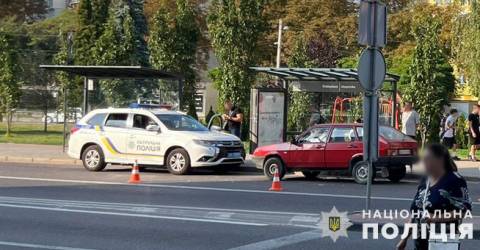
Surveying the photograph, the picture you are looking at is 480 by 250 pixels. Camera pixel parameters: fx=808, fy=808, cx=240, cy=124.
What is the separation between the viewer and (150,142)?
20.4m

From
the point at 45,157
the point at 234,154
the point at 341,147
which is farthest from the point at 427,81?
the point at 45,157

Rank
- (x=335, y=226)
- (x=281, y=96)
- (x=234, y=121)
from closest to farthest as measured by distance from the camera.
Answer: (x=335, y=226)
(x=281, y=96)
(x=234, y=121)

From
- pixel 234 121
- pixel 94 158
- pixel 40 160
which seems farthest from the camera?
pixel 40 160

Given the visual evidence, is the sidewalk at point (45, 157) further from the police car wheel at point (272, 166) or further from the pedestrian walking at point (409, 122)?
the police car wheel at point (272, 166)

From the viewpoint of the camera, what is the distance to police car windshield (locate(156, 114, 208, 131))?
2065cm

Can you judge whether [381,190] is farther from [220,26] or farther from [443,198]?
[220,26]

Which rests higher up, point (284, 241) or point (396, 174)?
point (396, 174)

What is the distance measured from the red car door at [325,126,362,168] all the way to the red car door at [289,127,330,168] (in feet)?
0.46

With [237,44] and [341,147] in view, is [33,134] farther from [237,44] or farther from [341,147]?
[341,147]

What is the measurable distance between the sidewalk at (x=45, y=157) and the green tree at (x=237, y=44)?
25.3ft

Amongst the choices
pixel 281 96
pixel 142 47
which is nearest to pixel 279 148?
pixel 281 96

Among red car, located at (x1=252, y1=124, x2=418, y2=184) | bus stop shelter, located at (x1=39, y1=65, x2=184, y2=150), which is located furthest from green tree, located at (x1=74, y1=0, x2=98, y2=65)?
red car, located at (x1=252, y1=124, x2=418, y2=184)

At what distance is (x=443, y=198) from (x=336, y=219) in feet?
13.7

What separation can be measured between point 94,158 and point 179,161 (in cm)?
254
